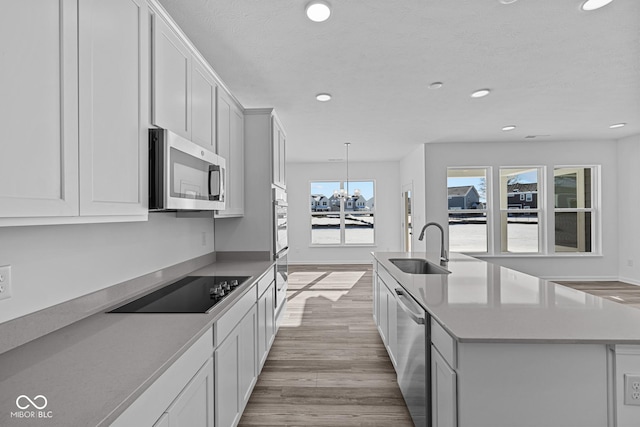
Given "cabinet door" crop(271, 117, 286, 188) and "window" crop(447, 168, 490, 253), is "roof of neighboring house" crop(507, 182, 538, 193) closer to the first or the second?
"window" crop(447, 168, 490, 253)

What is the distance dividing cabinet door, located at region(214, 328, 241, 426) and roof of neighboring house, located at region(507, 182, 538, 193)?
6.32 meters

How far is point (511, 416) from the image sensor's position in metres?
1.23

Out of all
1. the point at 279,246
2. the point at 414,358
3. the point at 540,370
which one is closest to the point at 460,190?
the point at 279,246

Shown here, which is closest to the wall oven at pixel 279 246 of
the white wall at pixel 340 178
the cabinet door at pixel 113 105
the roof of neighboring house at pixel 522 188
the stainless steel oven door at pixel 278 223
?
the stainless steel oven door at pixel 278 223

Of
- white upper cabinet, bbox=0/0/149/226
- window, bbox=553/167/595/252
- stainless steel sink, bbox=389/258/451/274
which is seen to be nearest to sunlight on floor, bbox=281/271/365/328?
stainless steel sink, bbox=389/258/451/274

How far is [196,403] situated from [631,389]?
1678 millimetres

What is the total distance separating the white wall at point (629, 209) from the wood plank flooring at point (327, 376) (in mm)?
5144

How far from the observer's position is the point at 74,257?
1.47 m

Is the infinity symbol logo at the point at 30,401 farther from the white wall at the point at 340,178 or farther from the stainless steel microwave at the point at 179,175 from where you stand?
the white wall at the point at 340,178

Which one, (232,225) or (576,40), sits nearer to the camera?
(576,40)

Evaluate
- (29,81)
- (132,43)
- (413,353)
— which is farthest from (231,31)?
(413,353)

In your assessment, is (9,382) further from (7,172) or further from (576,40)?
(576,40)

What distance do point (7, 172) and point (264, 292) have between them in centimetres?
204

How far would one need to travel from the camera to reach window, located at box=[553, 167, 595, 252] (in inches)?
247
